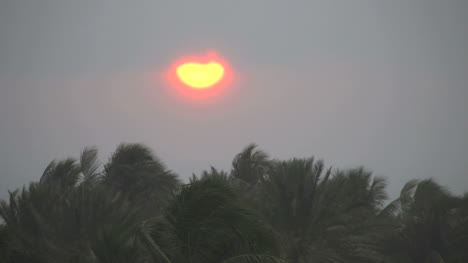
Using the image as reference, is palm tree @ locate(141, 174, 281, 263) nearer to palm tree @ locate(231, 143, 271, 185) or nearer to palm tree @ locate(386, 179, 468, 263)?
palm tree @ locate(386, 179, 468, 263)

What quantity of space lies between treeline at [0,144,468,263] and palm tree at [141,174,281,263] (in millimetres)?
16

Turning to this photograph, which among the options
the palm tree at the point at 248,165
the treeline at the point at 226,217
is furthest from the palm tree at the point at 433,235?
the palm tree at the point at 248,165

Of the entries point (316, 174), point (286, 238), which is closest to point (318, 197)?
point (316, 174)

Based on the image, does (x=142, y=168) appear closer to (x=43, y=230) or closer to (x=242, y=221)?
(x=43, y=230)

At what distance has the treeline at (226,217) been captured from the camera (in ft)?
23.2

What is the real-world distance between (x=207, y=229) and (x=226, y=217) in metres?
0.35

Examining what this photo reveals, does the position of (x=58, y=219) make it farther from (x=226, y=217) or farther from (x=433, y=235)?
(x=433, y=235)

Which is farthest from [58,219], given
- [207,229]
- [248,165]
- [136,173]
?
[248,165]

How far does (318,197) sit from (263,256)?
253 inches

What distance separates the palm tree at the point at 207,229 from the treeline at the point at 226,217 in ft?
0.05

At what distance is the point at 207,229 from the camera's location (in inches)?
277

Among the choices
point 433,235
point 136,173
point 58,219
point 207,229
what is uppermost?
point 136,173

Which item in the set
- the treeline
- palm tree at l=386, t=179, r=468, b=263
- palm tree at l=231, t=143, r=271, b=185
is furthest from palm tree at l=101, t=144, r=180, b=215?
palm tree at l=386, t=179, r=468, b=263

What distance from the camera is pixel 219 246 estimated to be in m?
7.15
